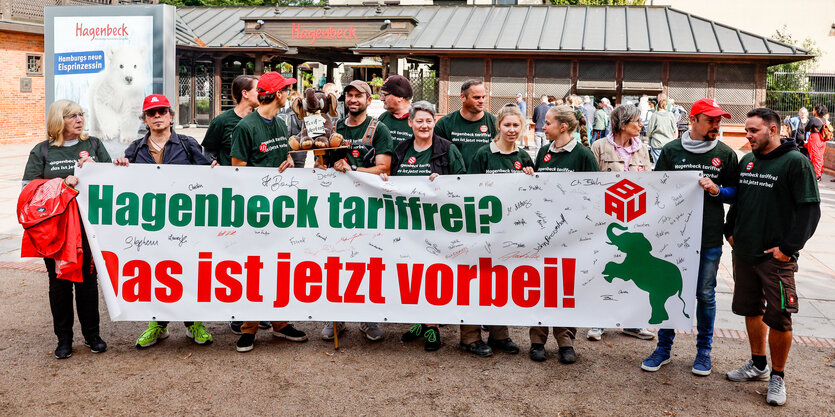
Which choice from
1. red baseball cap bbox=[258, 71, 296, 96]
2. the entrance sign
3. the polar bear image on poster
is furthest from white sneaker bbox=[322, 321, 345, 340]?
the polar bear image on poster

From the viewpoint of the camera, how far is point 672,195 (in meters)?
5.32

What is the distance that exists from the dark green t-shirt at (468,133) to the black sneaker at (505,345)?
56.9 inches

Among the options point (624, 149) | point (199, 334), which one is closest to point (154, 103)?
point (199, 334)

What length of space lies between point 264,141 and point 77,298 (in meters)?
1.77

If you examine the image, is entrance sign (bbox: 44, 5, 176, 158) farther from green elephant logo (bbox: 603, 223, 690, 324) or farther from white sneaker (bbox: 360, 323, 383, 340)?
green elephant logo (bbox: 603, 223, 690, 324)

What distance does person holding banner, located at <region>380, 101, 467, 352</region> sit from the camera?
5707 mm

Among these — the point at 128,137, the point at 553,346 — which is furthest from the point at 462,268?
the point at 128,137

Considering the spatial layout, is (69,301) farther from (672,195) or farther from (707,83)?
(707,83)

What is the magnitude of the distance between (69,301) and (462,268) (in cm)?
282

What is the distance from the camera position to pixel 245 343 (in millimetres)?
5637

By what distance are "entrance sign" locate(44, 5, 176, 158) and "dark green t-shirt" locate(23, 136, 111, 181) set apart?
4934mm

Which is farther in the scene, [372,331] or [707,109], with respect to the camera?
[372,331]

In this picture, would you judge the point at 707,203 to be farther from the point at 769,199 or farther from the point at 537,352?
the point at 537,352

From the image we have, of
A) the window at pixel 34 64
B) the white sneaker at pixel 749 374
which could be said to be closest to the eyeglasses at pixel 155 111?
the white sneaker at pixel 749 374
